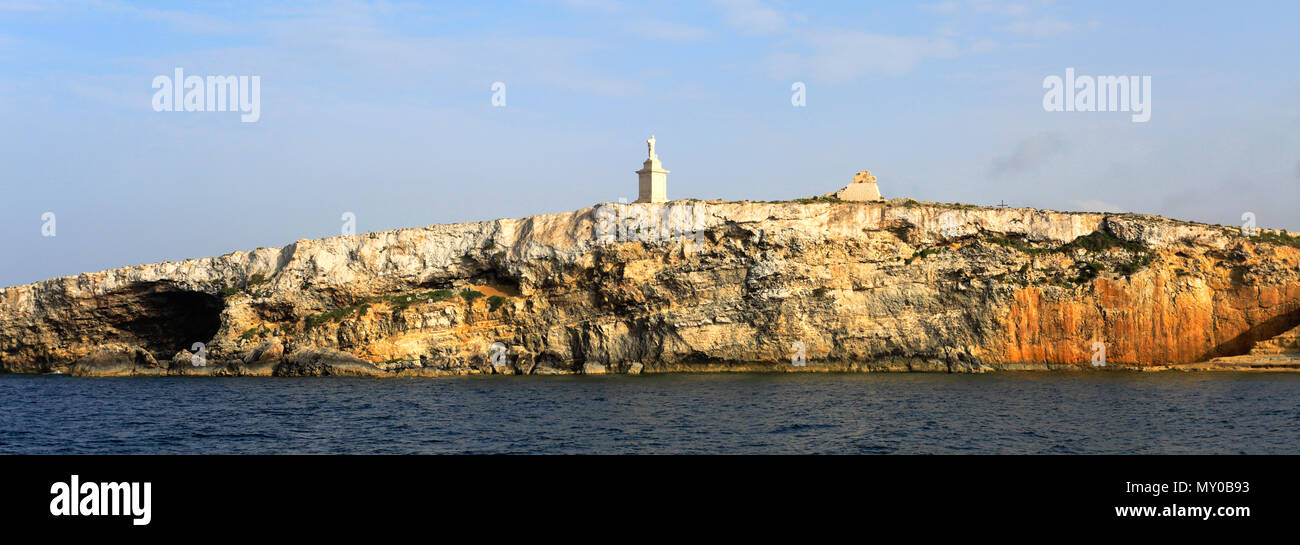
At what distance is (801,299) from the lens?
5244cm

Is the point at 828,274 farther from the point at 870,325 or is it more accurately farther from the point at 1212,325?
the point at 1212,325

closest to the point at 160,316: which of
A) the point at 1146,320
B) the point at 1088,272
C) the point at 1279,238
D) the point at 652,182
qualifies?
the point at 652,182

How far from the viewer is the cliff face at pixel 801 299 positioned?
51062mm

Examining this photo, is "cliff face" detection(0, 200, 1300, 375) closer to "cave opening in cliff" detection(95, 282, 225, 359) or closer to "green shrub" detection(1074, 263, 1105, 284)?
"green shrub" detection(1074, 263, 1105, 284)

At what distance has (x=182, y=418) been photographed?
31828 mm

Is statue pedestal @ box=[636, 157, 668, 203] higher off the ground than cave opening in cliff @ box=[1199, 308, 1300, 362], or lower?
higher

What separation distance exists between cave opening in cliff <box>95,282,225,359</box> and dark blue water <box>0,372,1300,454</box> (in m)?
16.8

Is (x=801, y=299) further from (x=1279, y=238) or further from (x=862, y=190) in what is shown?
(x=1279, y=238)

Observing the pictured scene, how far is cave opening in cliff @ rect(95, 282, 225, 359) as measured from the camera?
6175 centimetres

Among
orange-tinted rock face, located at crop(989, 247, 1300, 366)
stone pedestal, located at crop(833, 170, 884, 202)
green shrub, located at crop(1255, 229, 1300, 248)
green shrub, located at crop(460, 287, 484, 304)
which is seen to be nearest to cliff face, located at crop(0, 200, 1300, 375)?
orange-tinted rock face, located at crop(989, 247, 1300, 366)

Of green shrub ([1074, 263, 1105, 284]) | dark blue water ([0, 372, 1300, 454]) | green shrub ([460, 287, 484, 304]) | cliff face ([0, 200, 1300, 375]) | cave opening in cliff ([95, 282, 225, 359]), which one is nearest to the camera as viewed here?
dark blue water ([0, 372, 1300, 454])

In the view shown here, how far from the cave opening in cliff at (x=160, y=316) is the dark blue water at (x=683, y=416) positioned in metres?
16.8
